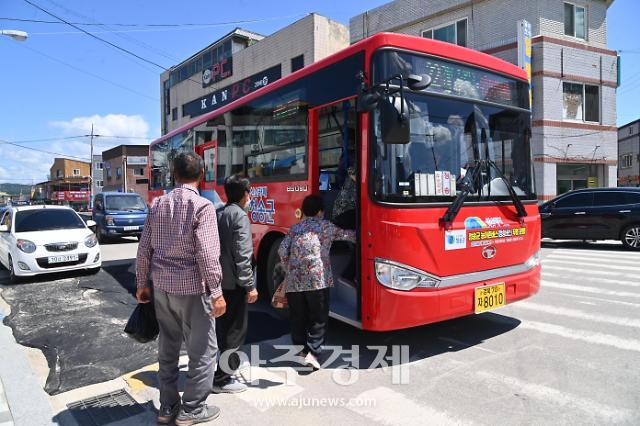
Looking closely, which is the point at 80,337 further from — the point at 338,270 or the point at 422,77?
the point at 422,77

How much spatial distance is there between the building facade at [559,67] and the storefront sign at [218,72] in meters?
16.6

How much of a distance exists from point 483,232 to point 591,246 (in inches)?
443

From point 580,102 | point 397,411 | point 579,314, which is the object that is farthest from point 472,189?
point 580,102

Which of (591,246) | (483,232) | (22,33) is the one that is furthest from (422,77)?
(22,33)

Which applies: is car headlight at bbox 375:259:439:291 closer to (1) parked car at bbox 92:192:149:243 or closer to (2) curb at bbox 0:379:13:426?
(2) curb at bbox 0:379:13:426

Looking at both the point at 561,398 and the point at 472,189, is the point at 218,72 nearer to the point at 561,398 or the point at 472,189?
the point at 472,189

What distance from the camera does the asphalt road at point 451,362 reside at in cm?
334

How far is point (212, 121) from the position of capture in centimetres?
823

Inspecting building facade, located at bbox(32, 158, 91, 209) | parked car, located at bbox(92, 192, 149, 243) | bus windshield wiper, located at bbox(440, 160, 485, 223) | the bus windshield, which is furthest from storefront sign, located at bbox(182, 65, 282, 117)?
building facade, located at bbox(32, 158, 91, 209)

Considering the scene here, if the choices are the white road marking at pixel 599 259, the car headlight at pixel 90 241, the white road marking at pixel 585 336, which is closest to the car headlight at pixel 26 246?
the car headlight at pixel 90 241

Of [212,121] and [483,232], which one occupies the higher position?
[212,121]

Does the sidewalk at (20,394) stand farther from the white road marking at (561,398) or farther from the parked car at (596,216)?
the parked car at (596,216)

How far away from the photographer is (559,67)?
63.3 feet

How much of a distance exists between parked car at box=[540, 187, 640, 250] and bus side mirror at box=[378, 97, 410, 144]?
11.2 metres
